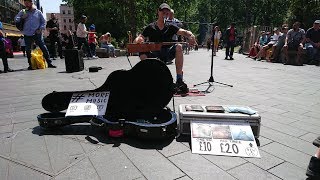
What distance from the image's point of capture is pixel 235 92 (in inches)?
218

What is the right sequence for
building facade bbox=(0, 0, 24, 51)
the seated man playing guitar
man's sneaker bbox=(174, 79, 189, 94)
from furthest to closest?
1. building facade bbox=(0, 0, 24, 51)
2. man's sneaker bbox=(174, 79, 189, 94)
3. the seated man playing guitar

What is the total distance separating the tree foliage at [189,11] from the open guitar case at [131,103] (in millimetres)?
3234

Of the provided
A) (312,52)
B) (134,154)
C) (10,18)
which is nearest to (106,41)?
(312,52)

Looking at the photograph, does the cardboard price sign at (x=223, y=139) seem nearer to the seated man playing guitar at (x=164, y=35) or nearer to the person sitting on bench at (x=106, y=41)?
the seated man playing guitar at (x=164, y=35)

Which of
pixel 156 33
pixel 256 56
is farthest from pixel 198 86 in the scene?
pixel 256 56

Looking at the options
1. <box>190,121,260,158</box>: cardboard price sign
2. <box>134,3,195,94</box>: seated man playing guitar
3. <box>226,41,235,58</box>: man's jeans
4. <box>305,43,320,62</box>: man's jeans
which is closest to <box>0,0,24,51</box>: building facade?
<box>226,41,235,58</box>: man's jeans

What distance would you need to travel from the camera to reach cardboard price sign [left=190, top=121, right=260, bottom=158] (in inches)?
105

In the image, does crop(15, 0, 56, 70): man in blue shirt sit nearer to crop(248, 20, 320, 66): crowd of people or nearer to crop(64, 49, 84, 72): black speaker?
crop(64, 49, 84, 72): black speaker

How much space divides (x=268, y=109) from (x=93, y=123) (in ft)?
9.33

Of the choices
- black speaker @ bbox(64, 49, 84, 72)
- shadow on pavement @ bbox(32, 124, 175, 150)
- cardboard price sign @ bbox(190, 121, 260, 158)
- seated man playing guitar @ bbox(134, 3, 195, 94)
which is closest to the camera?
cardboard price sign @ bbox(190, 121, 260, 158)

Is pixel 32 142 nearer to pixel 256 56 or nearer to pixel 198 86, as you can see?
pixel 198 86

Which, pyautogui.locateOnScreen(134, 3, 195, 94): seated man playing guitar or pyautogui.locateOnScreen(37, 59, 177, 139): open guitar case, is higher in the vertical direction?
pyautogui.locateOnScreen(134, 3, 195, 94): seated man playing guitar

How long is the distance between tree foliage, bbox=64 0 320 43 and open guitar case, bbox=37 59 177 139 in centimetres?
323

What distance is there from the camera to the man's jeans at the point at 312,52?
1225cm
